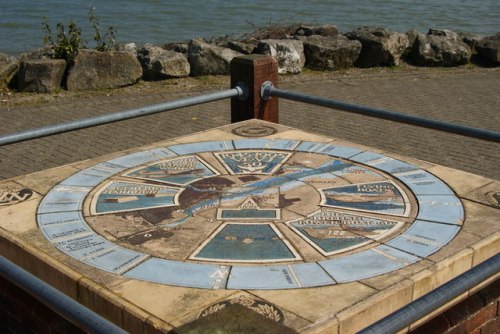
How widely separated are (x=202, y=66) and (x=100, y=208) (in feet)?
24.3

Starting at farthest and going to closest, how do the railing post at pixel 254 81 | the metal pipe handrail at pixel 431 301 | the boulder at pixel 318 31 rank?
the boulder at pixel 318 31
the railing post at pixel 254 81
the metal pipe handrail at pixel 431 301

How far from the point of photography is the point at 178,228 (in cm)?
340

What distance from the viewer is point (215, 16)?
58.2ft

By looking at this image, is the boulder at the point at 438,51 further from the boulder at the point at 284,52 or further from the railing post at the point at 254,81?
the railing post at the point at 254,81

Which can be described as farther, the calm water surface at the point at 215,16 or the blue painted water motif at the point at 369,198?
the calm water surface at the point at 215,16

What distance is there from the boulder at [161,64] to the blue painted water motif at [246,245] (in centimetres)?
739

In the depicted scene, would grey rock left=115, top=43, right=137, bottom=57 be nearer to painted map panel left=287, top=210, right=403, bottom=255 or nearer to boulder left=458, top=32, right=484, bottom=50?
boulder left=458, top=32, right=484, bottom=50

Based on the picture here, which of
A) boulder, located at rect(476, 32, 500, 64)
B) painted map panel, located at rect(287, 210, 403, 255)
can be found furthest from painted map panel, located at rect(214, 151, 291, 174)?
boulder, located at rect(476, 32, 500, 64)

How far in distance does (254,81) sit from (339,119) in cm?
430

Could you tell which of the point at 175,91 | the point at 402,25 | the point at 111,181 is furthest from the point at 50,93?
the point at 402,25

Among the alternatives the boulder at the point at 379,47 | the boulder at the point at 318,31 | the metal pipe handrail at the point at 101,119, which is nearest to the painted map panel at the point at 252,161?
the metal pipe handrail at the point at 101,119

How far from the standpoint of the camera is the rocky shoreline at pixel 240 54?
32.4ft

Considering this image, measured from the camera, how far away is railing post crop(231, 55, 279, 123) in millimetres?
4918

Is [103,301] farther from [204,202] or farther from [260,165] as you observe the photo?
[260,165]
